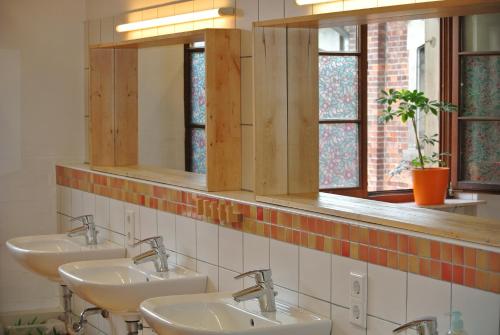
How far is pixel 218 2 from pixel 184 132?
101cm

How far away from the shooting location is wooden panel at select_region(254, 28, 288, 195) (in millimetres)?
3076

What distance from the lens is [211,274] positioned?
3357 millimetres

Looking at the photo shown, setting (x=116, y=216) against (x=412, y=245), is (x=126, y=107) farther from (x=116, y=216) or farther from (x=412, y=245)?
(x=412, y=245)

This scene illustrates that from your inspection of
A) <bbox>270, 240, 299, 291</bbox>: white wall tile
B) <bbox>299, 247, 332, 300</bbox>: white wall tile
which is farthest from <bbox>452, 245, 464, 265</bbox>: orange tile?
<bbox>270, 240, 299, 291</bbox>: white wall tile

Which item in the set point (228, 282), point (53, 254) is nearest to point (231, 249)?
point (228, 282)

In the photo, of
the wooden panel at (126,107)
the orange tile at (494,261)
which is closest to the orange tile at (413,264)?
the orange tile at (494,261)

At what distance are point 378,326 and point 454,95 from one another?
115 cm

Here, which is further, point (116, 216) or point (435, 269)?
point (116, 216)

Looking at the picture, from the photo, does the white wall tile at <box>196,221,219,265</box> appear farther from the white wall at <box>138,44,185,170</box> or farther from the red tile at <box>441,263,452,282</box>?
the red tile at <box>441,263,452,282</box>

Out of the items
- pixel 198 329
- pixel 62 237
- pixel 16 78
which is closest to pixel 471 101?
pixel 198 329

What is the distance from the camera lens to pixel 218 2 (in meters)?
3.47

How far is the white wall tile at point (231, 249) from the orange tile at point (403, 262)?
33.7 inches

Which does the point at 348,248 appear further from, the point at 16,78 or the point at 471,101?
the point at 16,78

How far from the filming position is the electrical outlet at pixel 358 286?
253 cm
